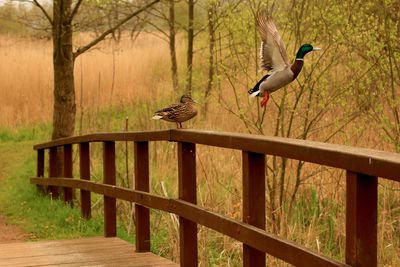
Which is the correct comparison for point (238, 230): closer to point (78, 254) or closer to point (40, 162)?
point (78, 254)

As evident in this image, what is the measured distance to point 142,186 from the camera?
5.68 meters

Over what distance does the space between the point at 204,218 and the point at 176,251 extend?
8.11 ft

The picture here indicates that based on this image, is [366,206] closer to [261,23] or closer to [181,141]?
[261,23]

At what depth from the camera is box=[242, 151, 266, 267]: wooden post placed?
360 cm

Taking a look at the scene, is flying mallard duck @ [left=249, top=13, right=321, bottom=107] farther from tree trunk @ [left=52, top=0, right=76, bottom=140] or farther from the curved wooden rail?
tree trunk @ [left=52, top=0, right=76, bottom=140]

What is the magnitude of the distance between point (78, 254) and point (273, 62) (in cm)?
322

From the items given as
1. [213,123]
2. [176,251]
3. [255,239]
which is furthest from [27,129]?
[255,239]

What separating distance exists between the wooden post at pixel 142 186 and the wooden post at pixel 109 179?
2.92 ft

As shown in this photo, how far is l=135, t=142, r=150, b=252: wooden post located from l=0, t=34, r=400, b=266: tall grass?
2.90ft

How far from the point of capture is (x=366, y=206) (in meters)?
2.61

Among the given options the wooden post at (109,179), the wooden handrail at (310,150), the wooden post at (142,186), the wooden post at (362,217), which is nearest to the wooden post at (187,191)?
the wooden handrail at (310,150)

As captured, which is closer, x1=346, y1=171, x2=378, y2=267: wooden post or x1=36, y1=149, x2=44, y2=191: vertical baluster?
x1=346, y1=171, x2=378, y2=267: wooden post

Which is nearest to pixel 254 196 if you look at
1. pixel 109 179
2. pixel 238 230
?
pixel 238 230

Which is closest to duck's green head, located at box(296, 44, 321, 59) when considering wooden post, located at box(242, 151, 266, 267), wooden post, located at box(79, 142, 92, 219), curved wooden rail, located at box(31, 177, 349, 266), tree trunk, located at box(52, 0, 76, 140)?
wooden post, located at box(242, 151, 266, 267)
